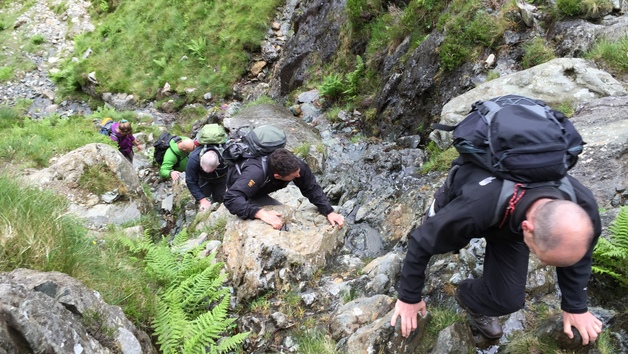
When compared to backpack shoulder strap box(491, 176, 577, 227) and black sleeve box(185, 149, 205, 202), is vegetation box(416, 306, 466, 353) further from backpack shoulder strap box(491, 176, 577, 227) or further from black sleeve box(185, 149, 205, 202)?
black sleeve box(185, 149, 205, 202)

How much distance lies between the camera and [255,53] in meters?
17.3

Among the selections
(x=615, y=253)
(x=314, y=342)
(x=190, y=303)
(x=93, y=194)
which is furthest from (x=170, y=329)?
(x=93, y=194)

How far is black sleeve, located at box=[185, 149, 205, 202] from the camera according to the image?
743 centimetres

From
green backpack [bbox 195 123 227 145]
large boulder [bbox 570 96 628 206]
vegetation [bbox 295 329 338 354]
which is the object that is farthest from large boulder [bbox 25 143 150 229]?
large boulder [bbox 570 96 628 206]

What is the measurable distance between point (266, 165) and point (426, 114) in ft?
17.2

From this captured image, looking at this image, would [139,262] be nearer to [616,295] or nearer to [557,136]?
[557,136]

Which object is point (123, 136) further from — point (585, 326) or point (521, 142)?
point (585, 326)

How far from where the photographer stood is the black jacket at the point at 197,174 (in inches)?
293

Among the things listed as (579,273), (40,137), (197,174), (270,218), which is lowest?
(40,137)

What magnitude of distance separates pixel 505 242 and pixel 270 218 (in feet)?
10.1

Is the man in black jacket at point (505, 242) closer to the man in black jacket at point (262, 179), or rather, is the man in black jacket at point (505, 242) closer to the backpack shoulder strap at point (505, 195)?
the backpack shoulder strap at point (505, 195)

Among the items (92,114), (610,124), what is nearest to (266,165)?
(610,124)

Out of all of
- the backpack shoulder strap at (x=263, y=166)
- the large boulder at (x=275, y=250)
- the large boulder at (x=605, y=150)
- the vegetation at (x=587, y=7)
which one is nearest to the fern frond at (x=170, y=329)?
the large boulder at (x=275, y=250)

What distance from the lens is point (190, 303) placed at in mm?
4848
